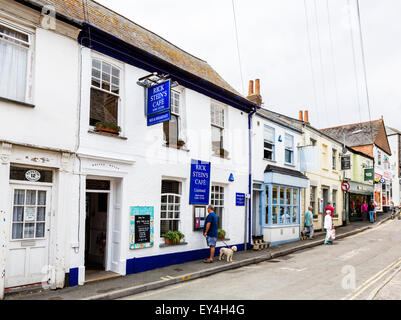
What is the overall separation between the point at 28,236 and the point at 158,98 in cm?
476

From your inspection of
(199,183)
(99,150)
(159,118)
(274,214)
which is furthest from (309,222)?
(99,150)

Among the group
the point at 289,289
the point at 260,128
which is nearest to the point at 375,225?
the point at 260,128

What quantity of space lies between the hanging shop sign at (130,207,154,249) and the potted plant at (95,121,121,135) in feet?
7.17

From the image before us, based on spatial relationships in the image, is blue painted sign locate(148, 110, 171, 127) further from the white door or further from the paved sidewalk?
the paved sidewalk

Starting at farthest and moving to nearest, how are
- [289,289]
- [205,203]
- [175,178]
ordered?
[205,203]
[175,178]
[289,289]

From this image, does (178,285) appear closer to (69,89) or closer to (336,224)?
(69,89)

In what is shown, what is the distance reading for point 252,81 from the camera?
58.1 ft

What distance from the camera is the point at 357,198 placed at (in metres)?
29.7

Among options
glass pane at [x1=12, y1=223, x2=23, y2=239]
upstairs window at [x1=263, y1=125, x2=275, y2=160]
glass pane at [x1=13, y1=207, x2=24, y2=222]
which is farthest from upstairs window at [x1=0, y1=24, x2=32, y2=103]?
upstairs window at [x1=263, y1=125, x2=275, y2=160]

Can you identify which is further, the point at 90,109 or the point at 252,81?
the point at 252,81

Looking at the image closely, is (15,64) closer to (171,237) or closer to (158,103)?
(158,103)

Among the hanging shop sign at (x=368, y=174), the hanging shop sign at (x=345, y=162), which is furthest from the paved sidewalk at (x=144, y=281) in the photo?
the hanging shop sign at (x=368, y=174)

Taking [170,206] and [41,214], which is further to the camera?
[170,206]

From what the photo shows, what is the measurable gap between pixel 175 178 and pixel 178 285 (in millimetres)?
3630
